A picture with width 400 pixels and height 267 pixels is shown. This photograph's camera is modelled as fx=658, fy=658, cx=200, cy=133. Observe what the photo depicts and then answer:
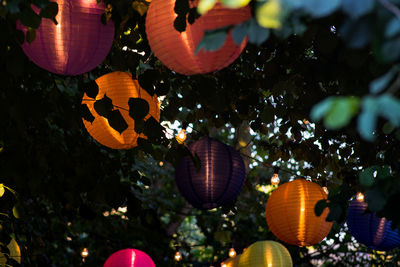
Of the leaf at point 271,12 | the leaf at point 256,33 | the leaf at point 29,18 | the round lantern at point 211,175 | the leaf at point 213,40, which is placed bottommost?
the leaf at point 271,12

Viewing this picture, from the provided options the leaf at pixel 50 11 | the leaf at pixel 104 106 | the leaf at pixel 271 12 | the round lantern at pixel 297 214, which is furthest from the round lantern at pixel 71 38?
the round lantern at pixel 297 214

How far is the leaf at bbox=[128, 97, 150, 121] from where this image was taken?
3.29 m

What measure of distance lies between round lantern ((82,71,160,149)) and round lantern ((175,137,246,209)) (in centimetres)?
54

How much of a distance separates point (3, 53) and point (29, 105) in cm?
29

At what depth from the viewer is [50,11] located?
2697 millimetres

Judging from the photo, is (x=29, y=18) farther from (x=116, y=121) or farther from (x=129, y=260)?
(x=129, y=260)

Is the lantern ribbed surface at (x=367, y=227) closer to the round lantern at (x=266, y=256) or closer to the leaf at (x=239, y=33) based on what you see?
the round lantern at (x=266, y=256)

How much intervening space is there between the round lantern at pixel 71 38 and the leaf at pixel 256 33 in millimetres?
1266

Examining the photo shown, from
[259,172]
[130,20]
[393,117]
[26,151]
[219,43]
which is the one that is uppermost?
[259,172]

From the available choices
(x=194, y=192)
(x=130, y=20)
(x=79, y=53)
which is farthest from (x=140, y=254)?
(x=79, y=53)

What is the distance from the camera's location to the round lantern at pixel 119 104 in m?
3.42

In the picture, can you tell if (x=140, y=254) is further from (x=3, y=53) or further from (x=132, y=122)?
(x=3, y=53)

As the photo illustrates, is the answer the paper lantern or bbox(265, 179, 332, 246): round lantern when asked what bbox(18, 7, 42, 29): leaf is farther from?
the paper lantern

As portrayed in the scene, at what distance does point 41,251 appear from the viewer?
7219 millimetres
